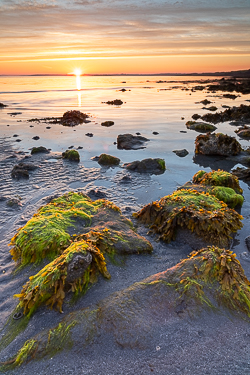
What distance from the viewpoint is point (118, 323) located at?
304 cm

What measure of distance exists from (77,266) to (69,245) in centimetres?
84

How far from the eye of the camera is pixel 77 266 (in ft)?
11.9

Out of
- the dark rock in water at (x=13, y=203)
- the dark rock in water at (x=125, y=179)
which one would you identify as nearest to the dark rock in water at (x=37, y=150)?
the dark rock in water at (x=125, y=179)

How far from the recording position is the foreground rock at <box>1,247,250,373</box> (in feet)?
9.40

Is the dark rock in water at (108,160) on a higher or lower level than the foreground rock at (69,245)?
lower

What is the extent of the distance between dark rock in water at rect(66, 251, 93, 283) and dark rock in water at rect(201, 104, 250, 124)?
1835cm

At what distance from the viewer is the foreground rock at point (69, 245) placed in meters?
3.50

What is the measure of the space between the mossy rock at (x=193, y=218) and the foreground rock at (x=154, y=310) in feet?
3.82

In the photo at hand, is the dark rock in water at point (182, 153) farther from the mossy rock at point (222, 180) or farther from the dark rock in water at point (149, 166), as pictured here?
the mossy rock at point (222, 180)

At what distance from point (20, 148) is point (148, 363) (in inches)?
457

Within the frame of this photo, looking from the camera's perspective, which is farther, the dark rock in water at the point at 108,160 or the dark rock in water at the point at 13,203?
the dark rock in water at the point at 108,160

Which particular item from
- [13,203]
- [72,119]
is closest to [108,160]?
[13,203]

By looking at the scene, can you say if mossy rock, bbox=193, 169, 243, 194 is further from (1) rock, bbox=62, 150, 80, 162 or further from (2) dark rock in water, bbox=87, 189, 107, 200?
(1) rock, bbox=62, 150, 80, 162

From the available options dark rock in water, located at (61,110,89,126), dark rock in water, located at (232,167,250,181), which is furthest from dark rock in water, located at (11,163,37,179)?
dark rock in water, located at (61,110,89,126)
